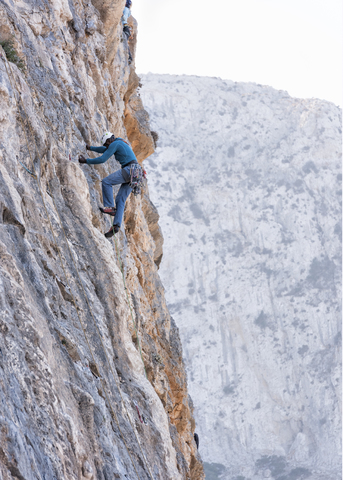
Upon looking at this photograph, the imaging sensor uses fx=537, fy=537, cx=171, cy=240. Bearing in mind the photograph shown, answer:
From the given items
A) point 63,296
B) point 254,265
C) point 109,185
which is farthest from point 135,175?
point 254,265

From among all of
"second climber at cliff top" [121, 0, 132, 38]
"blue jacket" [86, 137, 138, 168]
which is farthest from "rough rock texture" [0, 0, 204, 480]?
"second climber at cliff top" [121, 0, 132, 38]

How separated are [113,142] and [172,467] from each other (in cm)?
500

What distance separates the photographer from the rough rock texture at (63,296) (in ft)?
13.2

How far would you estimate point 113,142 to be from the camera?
28.8 ft

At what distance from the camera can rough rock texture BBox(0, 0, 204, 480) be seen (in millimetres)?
4012

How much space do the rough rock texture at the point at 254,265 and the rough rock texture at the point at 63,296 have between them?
53.6 metres

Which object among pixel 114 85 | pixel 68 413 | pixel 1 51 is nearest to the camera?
pixel 68 413

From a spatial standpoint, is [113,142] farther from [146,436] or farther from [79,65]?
[146,436]

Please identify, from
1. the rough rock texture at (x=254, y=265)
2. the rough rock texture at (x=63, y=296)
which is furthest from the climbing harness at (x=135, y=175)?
the rough rock texture at (x=254, y=265)

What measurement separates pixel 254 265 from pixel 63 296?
71.6m

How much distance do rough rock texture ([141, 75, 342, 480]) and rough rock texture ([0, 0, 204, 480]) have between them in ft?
176

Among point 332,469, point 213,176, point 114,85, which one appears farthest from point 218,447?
point 114,85

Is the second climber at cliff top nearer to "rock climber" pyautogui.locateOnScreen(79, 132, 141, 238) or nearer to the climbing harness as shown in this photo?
"rock climber" pyautogui.locateOnScreen(79, 132, 141, 238)

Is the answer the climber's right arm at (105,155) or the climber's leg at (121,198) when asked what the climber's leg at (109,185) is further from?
the climber's right arm at (105,155)
